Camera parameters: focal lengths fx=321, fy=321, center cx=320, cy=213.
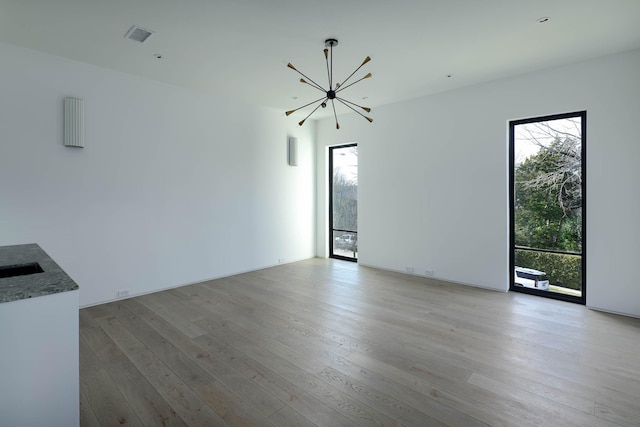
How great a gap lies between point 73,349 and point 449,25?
12.1ft

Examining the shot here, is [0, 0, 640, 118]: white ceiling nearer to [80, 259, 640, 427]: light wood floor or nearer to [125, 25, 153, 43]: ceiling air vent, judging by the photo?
[125, 25, 153, 43]: ceiling air vent

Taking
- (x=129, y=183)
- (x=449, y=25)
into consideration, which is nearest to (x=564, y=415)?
(x=449, y=25)

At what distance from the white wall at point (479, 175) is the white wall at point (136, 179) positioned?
70.8 inches

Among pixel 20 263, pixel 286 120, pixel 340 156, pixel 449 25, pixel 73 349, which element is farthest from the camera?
pixel 340 156

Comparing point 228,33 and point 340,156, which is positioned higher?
point 228,33

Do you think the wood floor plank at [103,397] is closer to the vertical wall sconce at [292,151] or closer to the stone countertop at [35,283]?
the stone countertop at [35,283]

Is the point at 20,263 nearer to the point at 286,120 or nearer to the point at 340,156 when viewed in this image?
the point at 286,120

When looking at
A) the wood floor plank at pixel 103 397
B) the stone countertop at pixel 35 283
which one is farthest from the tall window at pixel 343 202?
the stone countertop at pixel 35 283

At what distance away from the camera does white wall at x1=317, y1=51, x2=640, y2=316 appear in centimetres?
370

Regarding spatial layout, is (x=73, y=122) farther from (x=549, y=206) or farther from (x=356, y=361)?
(x=549, y=206)

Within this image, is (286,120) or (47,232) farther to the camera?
(286,120)

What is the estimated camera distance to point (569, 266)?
13.8 feet

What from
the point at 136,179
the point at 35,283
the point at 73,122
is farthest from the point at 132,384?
the point at 73,122

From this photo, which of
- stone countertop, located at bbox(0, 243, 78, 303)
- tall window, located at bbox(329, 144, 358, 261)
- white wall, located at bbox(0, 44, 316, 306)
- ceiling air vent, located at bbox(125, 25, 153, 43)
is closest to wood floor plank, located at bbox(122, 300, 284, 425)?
stone countertop, located at bbox(0, 243, 78, 303)
